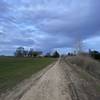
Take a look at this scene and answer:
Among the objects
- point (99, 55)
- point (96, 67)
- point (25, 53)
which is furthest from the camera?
point (25, 53)

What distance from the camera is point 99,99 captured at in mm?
9734

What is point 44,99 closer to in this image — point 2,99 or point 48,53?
point 2,99

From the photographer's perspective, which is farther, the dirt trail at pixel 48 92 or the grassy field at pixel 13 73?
the grassy field at pixel 13 73

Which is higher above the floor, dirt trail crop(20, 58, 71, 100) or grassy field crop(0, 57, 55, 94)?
grassy field crop(0, 57, 55, 94)

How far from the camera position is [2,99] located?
957 centimetres

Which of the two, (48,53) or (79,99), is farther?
(48,53)

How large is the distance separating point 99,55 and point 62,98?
230ft

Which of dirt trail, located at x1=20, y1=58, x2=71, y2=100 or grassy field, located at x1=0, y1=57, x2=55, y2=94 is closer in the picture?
dirt trail, located at x1=20, y1=58, x2=71, y2=100

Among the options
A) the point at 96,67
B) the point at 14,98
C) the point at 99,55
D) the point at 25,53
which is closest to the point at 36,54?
the point at 25,53

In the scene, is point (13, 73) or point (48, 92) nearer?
point (48, 92)

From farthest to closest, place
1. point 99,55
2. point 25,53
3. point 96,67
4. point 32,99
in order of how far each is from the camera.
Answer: point 25,53
point 99,55
point 96,67
point 32,99

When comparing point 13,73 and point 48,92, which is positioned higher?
point 13,73

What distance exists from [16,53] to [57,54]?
35326 millimetres

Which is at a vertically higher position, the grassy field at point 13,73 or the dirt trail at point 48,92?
the grassy field at point 13,73
